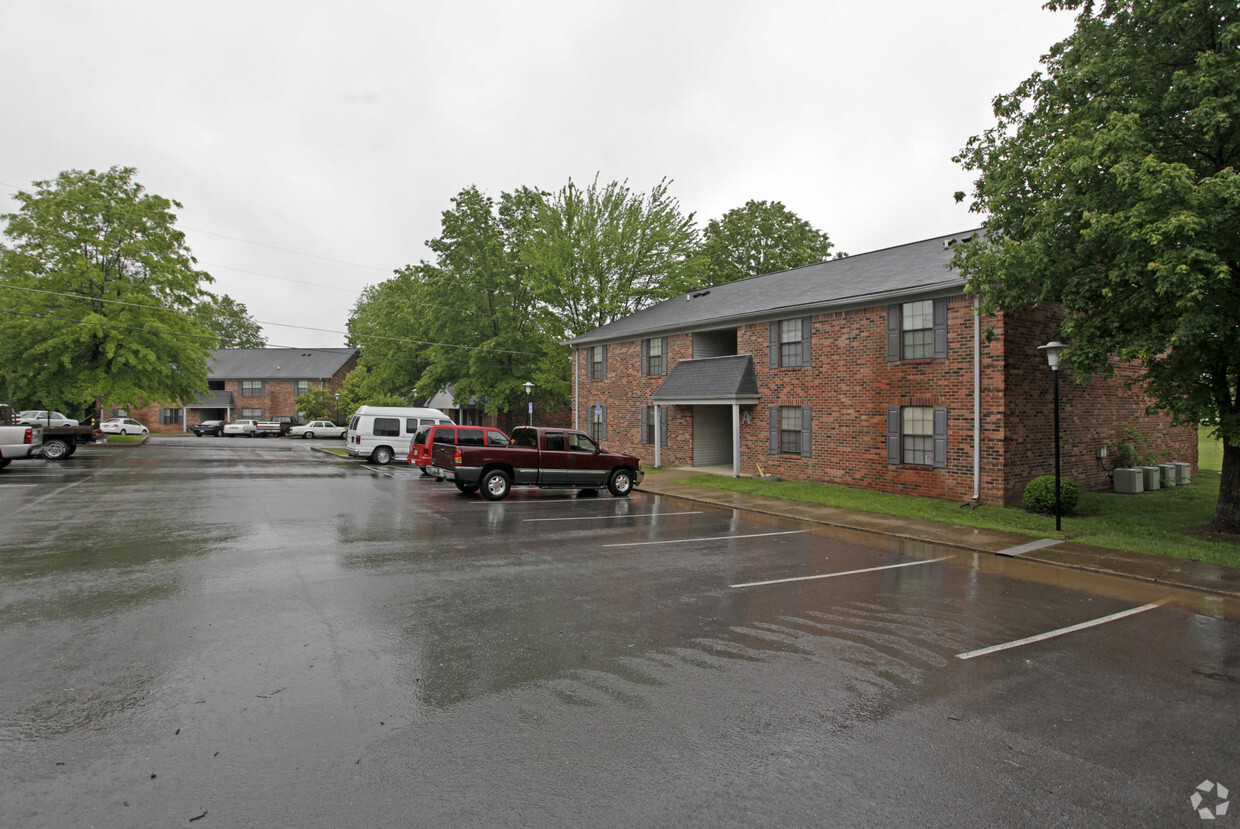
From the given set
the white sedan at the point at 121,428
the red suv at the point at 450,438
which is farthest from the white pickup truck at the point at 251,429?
the red suv at the point at 450,438

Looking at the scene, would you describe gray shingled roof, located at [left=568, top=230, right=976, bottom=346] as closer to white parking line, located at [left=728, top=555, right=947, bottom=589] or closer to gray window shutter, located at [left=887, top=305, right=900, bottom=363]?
gray window shutter, located at [left=887, top=305, right=900, bottom=363]

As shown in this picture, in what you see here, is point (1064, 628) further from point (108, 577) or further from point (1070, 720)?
point (108, 577)

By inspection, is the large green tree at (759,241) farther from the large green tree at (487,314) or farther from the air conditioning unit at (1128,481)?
the air conditioning unit at (1128,481)

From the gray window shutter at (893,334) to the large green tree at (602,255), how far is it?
1788 cm

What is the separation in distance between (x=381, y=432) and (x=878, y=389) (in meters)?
19.7

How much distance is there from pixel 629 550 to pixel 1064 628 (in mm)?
5918

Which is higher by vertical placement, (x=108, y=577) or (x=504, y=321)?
(x=504, y=321)

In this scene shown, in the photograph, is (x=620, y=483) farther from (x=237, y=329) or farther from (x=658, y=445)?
(x=237, y=329)

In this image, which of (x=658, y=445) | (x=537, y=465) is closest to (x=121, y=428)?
(x=658, y=445)

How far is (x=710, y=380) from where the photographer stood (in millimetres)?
22812

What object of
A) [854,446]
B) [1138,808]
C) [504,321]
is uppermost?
[504,321]

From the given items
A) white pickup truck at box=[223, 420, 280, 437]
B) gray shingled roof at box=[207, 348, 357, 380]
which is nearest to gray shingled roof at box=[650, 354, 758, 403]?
white pickup truck at box=[223, 420, 280, 437]

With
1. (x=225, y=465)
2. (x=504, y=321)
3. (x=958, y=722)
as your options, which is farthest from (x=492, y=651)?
(x=504, y=321)

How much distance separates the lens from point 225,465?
2427 cm
